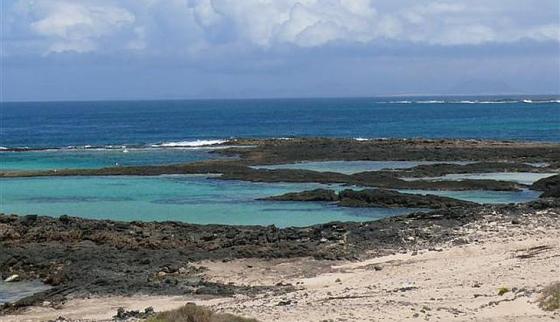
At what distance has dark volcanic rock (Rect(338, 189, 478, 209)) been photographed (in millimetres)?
30297

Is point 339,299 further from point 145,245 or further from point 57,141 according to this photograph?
point 57,141

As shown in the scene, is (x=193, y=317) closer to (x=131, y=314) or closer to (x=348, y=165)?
(x=131, y=314)

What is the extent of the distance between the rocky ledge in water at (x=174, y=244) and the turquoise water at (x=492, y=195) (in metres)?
4.82

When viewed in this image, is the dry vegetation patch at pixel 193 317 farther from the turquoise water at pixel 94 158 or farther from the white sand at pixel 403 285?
the turquoise water at pixel 94 158

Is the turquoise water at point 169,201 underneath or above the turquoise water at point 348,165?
above

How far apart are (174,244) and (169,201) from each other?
478 inches

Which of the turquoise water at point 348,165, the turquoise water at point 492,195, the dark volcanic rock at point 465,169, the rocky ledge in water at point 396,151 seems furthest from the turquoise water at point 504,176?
the rocky ledge in water at point 396,151

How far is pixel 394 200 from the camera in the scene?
30.8m

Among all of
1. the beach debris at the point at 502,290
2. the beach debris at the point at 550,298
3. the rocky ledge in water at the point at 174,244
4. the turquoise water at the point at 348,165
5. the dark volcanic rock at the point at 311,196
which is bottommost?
the turquoise water at the point at 348,165

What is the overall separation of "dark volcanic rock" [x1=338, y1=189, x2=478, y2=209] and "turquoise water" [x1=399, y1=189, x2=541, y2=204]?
95.2 inches

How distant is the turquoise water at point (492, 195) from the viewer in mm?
32281

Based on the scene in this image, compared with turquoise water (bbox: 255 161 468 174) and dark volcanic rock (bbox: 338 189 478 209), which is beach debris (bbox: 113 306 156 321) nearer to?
dark volcanic rock (bbox: 338 189 478 209)

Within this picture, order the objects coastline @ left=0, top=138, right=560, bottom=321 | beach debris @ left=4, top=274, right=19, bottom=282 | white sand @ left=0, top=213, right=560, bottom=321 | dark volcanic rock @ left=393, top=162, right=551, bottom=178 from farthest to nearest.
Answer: dark volcanic rock @ left=393, top=162, right=551, bottom=178 < beach debris @ left=4, top=274, right=19, bottom=282 < coastline @ left=0, top=138, right=560, bottom=321 < white sand @ left=0, top=213, right=560, bottom=321

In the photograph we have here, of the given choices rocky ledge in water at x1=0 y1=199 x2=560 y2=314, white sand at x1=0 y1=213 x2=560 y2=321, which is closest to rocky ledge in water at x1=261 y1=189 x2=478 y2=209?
rocky ledge in water at x1=0 y1=199 x2=560 y2=314
